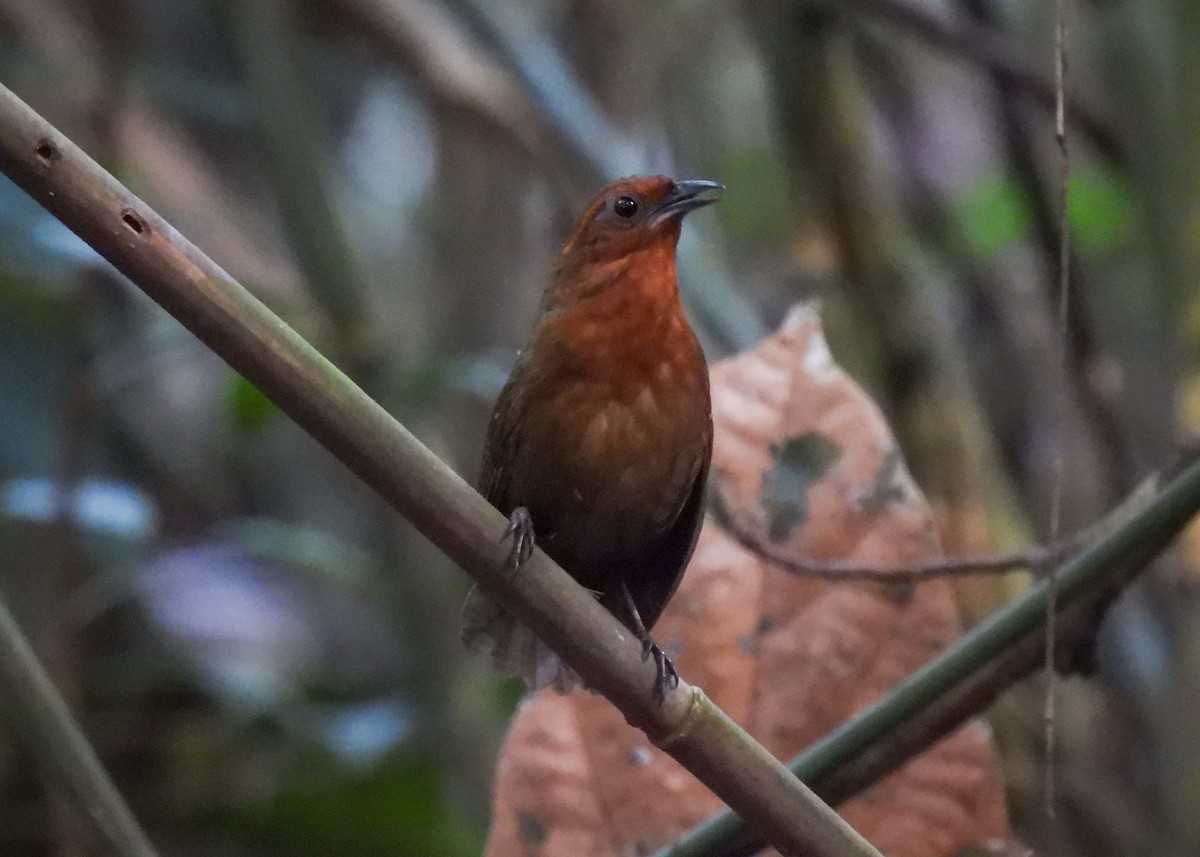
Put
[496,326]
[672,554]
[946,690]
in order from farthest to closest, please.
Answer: [496,326] → [672,554] → [946,690]

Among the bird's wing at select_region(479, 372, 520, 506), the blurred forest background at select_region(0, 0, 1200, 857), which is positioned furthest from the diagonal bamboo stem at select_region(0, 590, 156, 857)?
the blurred forest background at select_region(0, 0, 1200, 857)

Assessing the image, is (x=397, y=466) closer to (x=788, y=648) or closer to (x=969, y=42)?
(x=788, y=648)

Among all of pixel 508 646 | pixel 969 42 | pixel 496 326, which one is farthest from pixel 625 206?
pixel 496 326

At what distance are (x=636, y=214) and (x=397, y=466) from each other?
1.08m

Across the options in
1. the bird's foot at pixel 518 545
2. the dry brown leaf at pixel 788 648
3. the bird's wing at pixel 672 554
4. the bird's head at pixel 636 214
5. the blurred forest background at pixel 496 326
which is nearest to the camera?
the bird's foot at pixel 518 545

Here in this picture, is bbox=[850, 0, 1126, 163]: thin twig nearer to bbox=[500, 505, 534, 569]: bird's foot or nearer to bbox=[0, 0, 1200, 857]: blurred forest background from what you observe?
bbox=[0, 0, 1200, 857]: blurred forest background

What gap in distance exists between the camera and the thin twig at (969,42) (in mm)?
3078

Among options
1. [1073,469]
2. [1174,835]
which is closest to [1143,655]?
[1073,469]

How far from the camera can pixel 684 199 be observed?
211cm

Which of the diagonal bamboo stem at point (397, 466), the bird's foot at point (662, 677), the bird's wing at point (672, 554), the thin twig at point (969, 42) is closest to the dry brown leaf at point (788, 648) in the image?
the bird's wing at point (672, 554)

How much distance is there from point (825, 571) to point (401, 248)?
13.5 ft

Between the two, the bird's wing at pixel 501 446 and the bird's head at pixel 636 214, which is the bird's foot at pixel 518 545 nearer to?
the bird's wing at pixel 501 446

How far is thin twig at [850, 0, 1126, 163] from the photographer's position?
3.08m

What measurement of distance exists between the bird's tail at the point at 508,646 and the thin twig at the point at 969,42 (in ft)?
5.56
